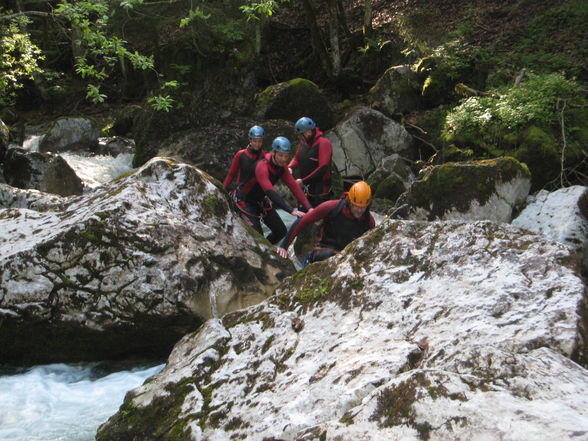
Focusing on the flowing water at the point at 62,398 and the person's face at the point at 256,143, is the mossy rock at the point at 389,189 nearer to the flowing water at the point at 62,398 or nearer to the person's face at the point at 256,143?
the person's face at the point at 256,143

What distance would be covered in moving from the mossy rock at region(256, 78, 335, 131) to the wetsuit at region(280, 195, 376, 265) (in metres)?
7.56

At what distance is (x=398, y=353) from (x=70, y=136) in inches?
584

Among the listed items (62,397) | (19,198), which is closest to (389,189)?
(19,198)

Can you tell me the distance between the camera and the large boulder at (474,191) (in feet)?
24.8

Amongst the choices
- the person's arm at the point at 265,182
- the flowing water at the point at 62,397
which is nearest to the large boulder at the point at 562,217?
the person's arm at the point at 265,182

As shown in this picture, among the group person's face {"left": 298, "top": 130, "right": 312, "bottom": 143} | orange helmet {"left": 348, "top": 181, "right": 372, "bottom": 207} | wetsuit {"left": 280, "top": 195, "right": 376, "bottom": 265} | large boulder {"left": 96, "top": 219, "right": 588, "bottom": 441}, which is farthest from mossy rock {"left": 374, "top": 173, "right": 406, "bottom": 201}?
large boulder {"left": 96, "top": 219, "right": 588, "bottom": 441}

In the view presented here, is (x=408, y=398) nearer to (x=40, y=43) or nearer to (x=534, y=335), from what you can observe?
(x=534, y=335)

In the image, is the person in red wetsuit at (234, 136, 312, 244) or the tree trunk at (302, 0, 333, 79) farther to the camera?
the tree trunk at (302, 0, 333, 79)

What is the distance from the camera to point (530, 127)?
9.56 m

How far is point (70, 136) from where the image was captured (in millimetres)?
15508

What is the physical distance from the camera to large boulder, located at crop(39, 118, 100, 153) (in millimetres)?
15293

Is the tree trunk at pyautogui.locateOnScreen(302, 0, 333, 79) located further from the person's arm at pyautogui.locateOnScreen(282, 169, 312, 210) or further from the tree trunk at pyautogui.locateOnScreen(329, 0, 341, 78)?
the person's arm at pyautogui.locateOnScreen(282, 169, 312, 210)

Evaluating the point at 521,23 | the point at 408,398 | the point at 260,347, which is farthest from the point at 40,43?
the point at 408,398

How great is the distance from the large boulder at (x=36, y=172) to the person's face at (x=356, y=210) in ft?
24.6
